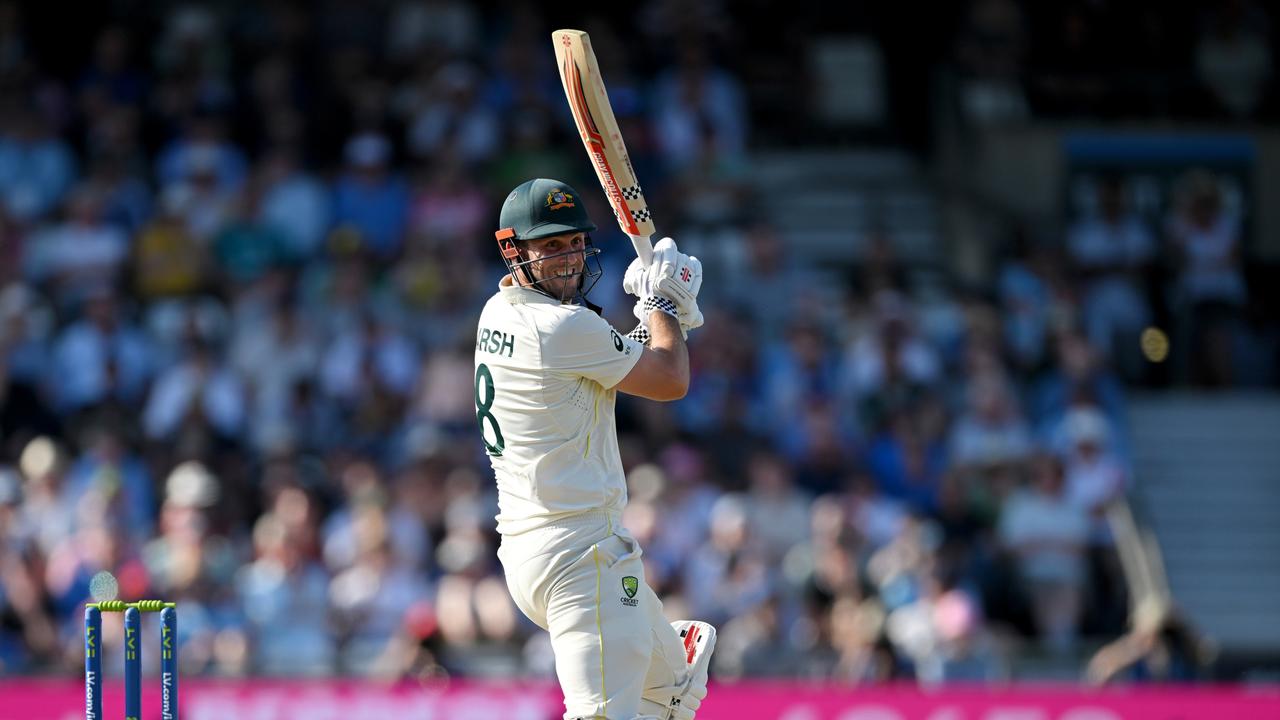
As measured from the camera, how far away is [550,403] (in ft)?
21.4

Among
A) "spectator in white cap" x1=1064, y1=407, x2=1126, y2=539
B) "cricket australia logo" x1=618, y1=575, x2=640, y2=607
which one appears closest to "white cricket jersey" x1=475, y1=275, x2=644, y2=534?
"cricket australia logo" x1=618, y1=575, x2=640, y2=607

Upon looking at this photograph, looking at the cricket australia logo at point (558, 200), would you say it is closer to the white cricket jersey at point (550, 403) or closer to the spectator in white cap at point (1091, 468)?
the white cricket jersey at point (550, 403)

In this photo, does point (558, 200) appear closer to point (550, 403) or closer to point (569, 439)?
point (550, 403)

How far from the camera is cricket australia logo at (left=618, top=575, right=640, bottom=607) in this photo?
648cm

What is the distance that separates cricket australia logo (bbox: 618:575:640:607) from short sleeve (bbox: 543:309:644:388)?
0.72 m

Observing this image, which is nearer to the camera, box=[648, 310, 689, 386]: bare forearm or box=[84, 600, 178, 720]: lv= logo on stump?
box=[84, 600, 178, 720]: lv= logo on stump

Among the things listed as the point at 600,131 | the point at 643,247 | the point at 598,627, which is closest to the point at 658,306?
the point at 643,247

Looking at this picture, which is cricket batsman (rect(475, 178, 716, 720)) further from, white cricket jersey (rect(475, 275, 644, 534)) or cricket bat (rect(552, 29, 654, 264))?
cricket bat (rect(552, 29, 654, 264))

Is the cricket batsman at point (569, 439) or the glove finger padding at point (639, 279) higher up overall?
the glove finger padding at point (639, 279)

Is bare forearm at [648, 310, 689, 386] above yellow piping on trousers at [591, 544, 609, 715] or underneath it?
above

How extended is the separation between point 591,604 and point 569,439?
57 cm

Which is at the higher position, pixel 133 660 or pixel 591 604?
pixel 591 604

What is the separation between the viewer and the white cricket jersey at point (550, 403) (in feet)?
21.2

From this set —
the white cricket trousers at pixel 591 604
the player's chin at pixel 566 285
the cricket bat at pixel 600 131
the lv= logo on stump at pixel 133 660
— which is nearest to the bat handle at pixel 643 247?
the cricket bat at pixel 600 131
